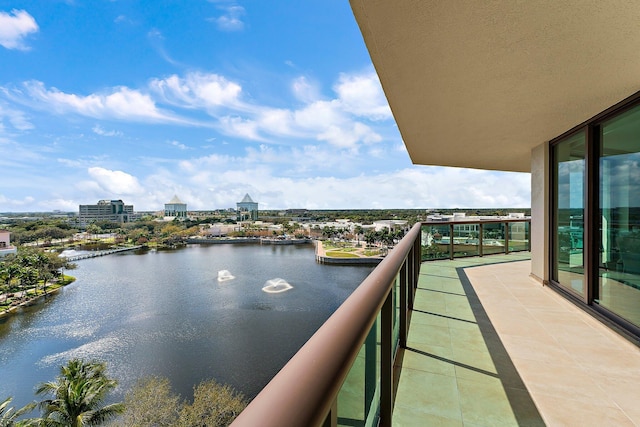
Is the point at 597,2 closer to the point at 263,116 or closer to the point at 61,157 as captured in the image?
the point at 263,116

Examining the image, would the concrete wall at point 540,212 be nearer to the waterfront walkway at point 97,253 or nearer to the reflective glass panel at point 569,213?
the reflective glass panel at point 569,213

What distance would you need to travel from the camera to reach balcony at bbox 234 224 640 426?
451 millimetres

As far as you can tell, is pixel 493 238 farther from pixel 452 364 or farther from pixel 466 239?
pixel 452 364

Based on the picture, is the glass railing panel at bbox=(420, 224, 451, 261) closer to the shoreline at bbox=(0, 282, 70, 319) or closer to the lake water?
the lake water

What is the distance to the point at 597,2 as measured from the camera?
5.28ft

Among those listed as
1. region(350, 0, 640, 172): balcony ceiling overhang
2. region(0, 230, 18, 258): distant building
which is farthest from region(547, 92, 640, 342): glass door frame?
region(0, 230, 18, 258): distant building

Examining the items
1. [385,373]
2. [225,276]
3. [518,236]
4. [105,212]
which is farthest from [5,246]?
[385,373]

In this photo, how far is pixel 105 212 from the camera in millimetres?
87688

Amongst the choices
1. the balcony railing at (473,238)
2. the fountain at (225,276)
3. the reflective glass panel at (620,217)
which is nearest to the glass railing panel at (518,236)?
the balcony railing at (473,238)

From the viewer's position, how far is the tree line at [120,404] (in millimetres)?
15606

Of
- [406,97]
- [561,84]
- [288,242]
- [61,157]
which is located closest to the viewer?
[561,84]

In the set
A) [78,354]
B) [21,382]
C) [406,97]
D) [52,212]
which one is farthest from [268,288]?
[52,212]

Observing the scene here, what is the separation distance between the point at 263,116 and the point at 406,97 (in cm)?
5675

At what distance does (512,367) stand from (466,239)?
450 cm
